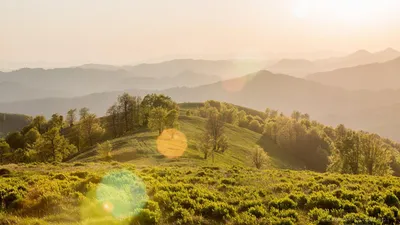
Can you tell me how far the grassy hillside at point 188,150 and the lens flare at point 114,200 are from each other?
3223cm

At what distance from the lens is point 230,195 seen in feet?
78.1

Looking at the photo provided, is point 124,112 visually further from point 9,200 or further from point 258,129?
point 9,200

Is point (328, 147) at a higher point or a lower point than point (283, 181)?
lower

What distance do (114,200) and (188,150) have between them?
73.0 meters

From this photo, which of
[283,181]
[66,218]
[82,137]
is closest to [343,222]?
[283,181]

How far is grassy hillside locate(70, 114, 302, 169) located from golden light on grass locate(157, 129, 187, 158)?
1.45m

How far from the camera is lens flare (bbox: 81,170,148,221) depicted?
59.1 feet

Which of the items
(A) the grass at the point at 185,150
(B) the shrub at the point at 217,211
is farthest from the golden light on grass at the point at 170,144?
(B) the shrub at the point at 217,211

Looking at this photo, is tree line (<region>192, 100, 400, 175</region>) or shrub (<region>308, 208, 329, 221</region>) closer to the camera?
shrub (<region>308, 208, 329, 221</region>)

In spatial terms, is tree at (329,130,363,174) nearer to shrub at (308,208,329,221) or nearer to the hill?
the hill

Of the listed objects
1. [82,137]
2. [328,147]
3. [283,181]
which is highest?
[283,181]

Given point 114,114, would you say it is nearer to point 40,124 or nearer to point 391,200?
point 40,124

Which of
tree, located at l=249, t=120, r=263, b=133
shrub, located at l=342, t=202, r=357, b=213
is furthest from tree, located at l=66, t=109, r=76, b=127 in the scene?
shrub, located at l=342, t=202, r=357, b=213

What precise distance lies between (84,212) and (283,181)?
1922cm
